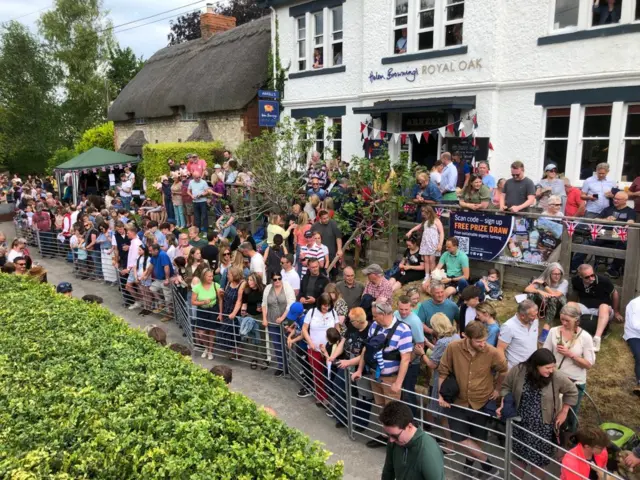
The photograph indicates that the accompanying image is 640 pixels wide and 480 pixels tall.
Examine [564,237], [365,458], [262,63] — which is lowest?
[365,458]

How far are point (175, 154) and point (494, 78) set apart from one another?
40.0 feet

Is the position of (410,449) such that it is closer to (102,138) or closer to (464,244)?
(464,244)

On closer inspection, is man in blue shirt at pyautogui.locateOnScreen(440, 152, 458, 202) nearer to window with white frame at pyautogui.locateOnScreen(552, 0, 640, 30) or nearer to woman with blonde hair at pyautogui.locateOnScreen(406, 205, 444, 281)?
woman with blonde hair at pyautogui.locateOnScreen(406, 205, 444, 281)

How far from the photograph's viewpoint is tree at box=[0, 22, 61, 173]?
141 feet

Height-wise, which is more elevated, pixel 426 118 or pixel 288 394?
pixel 426 118

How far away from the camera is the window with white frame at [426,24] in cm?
1365

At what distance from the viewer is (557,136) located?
12.4 metres

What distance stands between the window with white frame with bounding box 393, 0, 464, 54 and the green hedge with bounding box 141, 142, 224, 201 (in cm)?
Answer: 832

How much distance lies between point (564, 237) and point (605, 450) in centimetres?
408

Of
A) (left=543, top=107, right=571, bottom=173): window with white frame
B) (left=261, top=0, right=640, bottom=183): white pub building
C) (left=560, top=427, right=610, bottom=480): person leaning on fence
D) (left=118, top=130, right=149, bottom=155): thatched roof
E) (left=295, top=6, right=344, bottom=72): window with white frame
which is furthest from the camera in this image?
(left=118, top=130, right=149, bottom=155): thatched roof

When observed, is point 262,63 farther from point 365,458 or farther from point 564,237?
point 365,458

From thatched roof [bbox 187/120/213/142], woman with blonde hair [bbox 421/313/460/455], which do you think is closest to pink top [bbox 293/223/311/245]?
woman with blonde hair [bbox 421/313/460/455]

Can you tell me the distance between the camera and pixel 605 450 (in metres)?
4.94

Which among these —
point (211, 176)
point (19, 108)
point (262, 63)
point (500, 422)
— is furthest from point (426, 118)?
point (19, 108)
